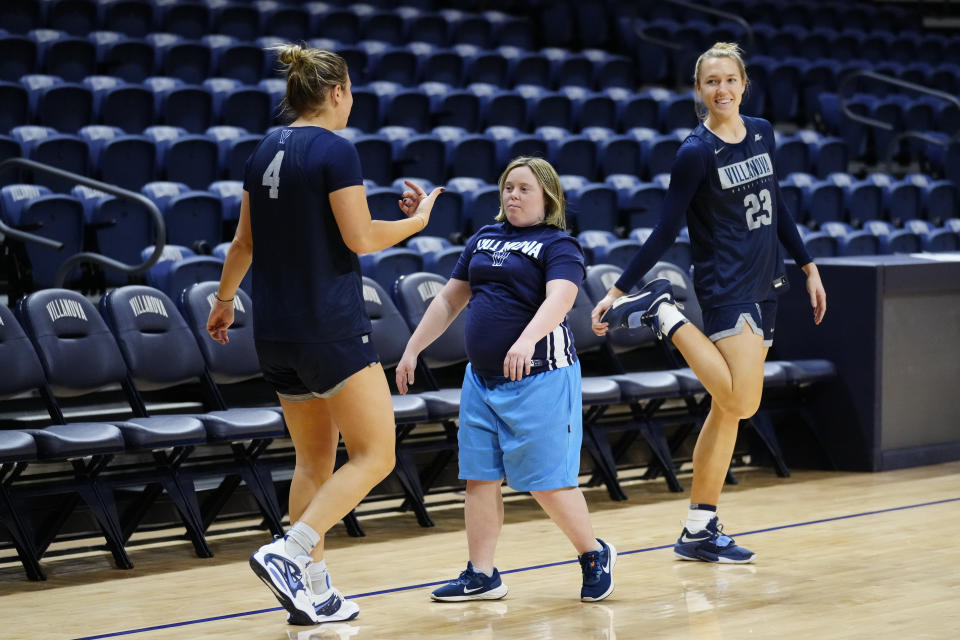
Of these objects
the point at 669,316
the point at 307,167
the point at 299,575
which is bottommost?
the point at 299,575

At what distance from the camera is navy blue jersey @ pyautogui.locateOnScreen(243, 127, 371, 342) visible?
3082 millimetres

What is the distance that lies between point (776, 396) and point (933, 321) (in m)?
0.81

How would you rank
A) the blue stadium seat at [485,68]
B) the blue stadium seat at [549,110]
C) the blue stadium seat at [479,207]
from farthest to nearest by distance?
the blue stadium seat at [485,68] → the blue stadium seat at [549,110] → the blue stadium seat at [479,207]

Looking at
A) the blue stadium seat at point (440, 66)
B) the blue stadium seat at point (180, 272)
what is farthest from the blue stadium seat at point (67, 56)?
the blue stadium seat at point (180, 272)

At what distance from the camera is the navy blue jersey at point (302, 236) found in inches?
121

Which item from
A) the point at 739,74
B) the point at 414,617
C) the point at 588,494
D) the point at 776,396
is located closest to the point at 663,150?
the point at 776,396

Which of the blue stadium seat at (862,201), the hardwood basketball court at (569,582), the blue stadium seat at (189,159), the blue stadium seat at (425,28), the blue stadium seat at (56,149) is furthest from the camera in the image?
the blue stadium seat at (425,28)

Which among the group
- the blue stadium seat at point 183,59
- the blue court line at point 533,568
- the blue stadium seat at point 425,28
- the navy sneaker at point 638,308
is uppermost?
the blue stadium seat at point 425,28

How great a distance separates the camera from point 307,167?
307 cm

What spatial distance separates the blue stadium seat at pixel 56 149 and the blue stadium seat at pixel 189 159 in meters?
0.47

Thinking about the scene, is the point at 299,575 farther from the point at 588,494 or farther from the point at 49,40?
the point at 49,40

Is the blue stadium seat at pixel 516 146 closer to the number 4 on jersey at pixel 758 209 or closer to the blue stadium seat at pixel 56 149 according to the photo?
the blue stadium seat at pixel 56 149

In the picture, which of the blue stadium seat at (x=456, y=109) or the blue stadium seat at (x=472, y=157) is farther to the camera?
the blue stadium seat at (x=456, y=109)

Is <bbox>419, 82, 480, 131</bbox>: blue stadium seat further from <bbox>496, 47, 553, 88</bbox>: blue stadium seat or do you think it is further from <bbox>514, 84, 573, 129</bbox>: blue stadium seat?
<bbox>496, 47, 553, 88</bbox>: blue stadium seat
